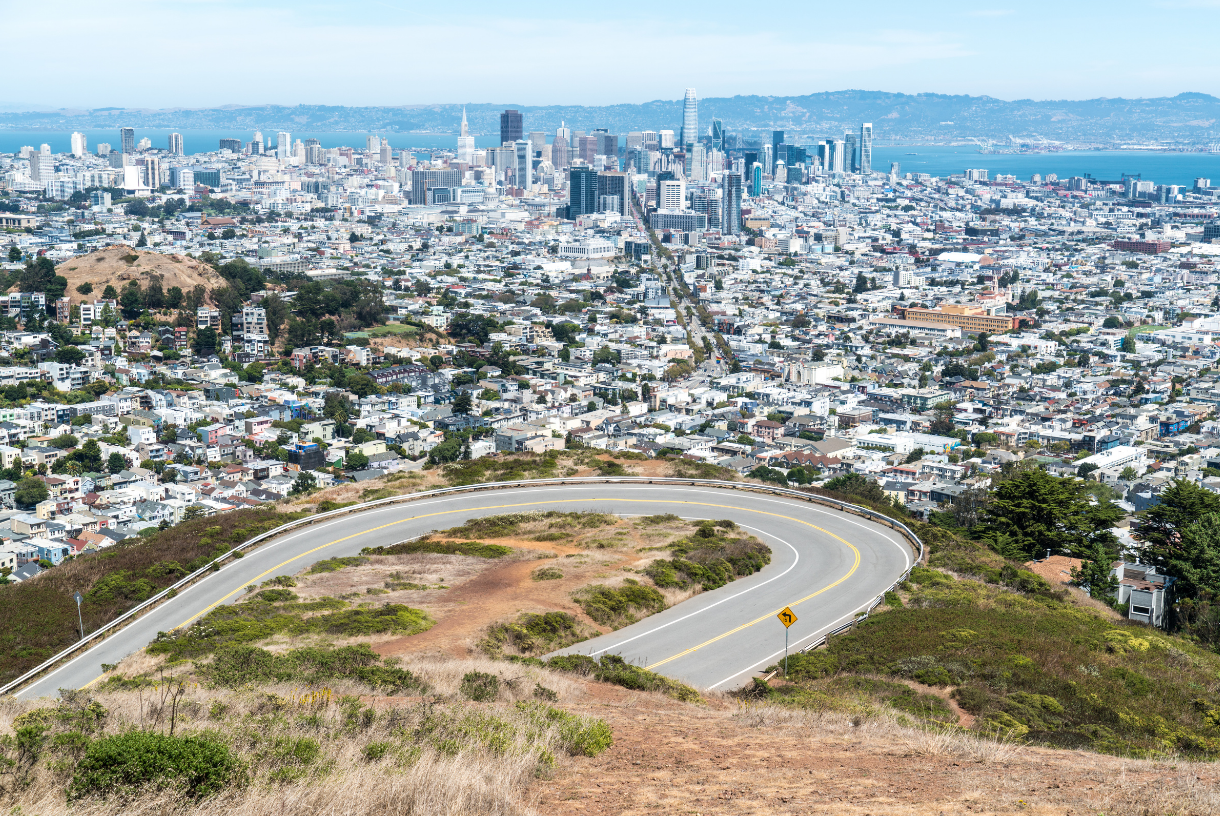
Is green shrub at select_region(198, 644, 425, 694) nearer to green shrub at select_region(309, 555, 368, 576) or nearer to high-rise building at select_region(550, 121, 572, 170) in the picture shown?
green shrub at select_region(309, 555, 368, 576)

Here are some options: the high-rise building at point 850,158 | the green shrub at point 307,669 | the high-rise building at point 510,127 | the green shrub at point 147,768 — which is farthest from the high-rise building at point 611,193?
→ the green shrub at point 147,768

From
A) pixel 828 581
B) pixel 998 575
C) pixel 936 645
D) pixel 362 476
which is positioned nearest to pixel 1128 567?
pixel 998 575

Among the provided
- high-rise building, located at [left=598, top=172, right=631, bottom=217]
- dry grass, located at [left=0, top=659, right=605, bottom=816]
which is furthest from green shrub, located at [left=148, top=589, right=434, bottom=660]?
high-rise building, located at [left=598, top=172, right=631, bottom=217]

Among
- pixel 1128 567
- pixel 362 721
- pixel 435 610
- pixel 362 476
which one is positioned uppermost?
pixel 362 721

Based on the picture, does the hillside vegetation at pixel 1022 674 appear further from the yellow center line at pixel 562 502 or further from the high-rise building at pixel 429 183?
the high-rise building at pixel 429 183

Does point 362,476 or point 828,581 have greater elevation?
point 828,581

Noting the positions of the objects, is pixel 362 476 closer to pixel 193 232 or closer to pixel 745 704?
pixel 745 704
